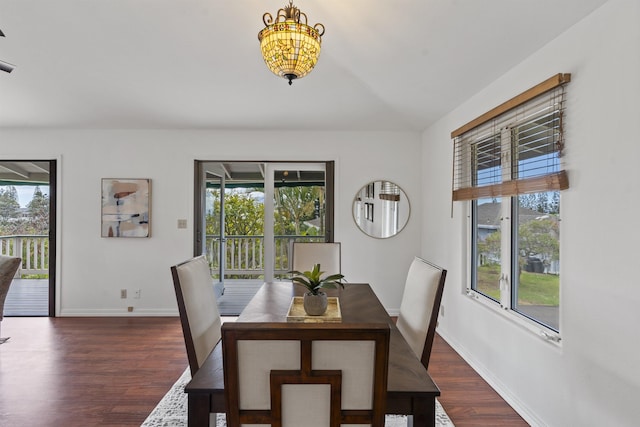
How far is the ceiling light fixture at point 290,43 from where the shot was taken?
1562 mm

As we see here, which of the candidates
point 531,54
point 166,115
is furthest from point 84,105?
point 531,54

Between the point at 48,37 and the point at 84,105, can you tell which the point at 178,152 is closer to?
the point at 84,105

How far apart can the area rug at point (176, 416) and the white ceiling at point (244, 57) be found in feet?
7.36

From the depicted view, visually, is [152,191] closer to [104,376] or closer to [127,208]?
[127,208]

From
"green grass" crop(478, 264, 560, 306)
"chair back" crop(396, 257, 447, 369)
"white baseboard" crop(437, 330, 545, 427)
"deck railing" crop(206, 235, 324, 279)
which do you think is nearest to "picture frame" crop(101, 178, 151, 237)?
"deck railing" crop(206, 235, 324, 279)

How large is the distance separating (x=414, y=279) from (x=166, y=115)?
3.17 metres

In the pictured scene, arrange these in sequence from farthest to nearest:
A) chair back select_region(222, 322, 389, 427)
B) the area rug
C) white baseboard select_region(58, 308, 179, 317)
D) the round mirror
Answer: the round mirror, white baseboard select_region(58, 308, 179, 317), the area rug, chair back select_region(222, 322, 389, 427)

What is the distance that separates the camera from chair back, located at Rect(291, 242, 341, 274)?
350 centimetres

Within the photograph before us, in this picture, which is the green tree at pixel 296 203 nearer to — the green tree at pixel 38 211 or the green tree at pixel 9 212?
the green tree at pixel 38 211

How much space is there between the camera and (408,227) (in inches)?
180

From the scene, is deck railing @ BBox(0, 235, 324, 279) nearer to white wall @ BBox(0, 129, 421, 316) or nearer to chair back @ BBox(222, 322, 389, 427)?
white wall @ BBox(0, 129, 421, 316)

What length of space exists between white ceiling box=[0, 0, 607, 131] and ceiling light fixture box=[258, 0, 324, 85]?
0.33 metres

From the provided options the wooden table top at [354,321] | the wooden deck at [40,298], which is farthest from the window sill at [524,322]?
the wooden deck at [40,298]

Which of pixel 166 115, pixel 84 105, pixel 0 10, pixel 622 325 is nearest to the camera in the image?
pixel 622 325
